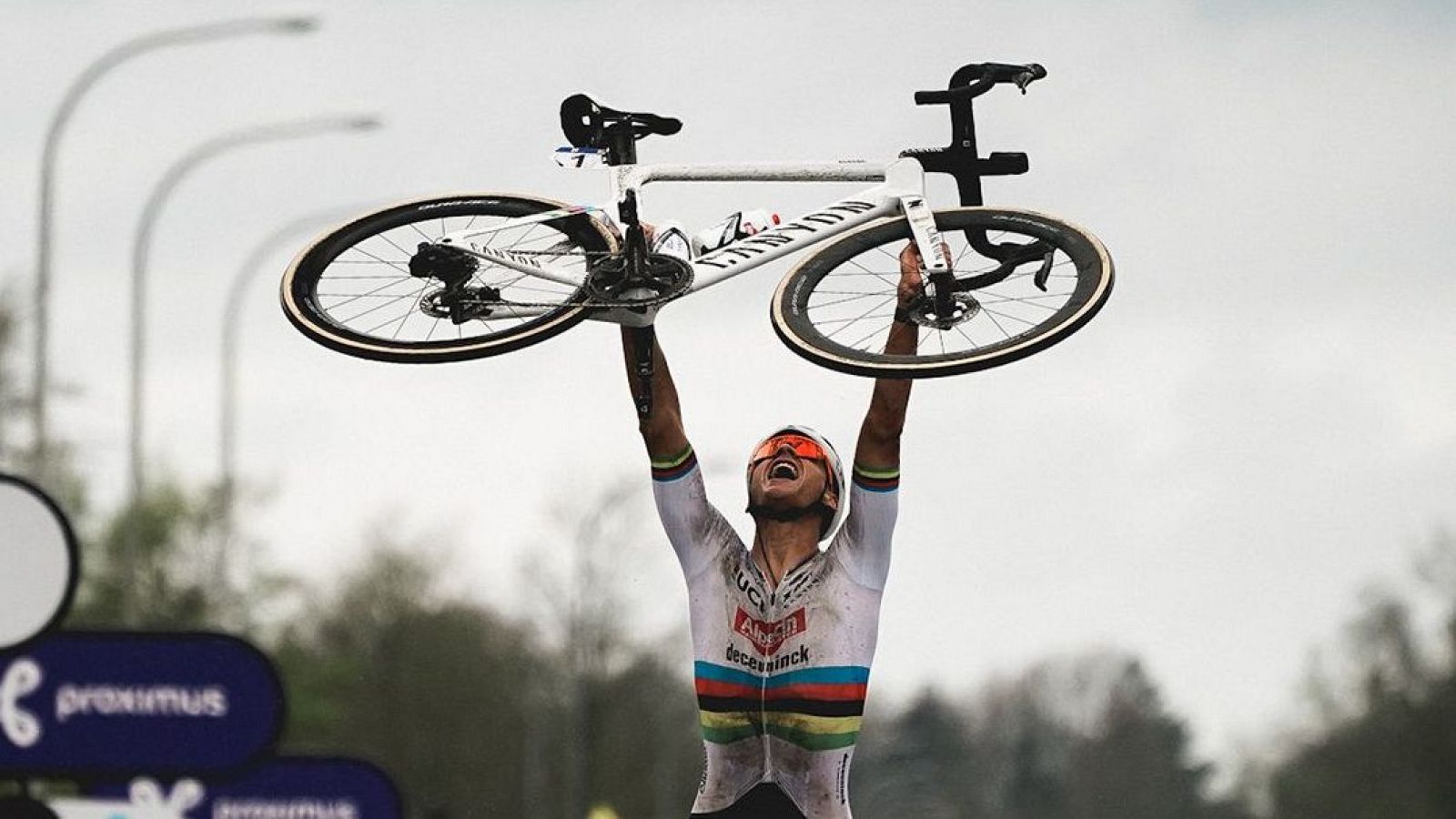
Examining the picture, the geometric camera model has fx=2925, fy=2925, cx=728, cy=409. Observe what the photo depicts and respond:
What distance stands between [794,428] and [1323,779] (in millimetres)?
45621

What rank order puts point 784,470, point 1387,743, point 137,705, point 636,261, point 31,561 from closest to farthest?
point 31,561
point 137,705
point 636,261
point 784,470
point 1387,743

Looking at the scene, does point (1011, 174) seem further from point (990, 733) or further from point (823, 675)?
point (990, 733)

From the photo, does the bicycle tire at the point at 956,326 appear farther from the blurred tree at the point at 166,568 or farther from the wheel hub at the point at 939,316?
the blurred tree at the point at 166,568

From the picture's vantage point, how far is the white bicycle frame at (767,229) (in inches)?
304

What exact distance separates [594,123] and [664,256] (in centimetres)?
51

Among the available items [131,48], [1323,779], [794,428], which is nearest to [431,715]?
[1323,779]

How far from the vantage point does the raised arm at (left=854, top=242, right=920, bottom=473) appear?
25.3ft

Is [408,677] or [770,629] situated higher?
[770,629]

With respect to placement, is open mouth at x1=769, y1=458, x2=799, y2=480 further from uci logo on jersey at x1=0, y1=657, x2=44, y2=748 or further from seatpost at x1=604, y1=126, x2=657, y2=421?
uci logo on jersey at x1=0, y1=657, x2=44, y2=748

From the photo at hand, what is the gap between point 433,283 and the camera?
7.87 m

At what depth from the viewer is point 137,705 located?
684cm

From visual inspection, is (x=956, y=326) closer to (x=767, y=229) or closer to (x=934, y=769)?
(x=767, y=229)

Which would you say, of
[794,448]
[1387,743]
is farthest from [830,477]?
[1387,743]

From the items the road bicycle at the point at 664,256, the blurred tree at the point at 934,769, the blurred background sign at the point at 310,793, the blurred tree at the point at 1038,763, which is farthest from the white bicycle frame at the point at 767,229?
the blurred tree at the point at 934,769
